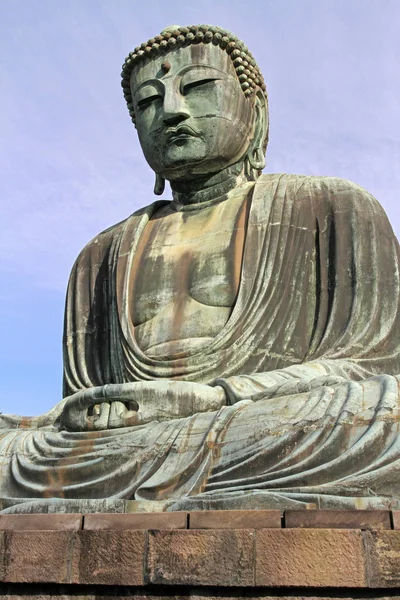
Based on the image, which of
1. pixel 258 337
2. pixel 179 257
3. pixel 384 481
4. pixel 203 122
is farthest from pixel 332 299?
pixel 384 481

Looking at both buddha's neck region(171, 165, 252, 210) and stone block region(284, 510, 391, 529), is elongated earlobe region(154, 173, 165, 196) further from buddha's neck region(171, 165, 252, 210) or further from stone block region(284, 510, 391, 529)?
stone block region(284, 510, 391, 529)

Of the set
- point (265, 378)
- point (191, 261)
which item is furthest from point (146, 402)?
point (191, 261)

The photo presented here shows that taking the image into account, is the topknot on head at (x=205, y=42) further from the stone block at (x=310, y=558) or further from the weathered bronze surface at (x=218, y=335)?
the stone block at (x=310, y=558)

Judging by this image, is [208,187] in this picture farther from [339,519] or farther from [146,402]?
[339,519]

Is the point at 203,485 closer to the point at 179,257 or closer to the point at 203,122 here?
the point at 179,257

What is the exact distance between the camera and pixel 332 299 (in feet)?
25.2

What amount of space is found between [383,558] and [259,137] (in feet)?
18.6

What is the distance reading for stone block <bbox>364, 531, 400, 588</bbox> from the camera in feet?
13.4

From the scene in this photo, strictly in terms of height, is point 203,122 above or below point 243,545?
above

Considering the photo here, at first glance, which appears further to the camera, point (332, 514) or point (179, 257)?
point (179, 257)

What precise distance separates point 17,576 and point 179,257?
4061mm

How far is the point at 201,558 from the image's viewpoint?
14.2 feet

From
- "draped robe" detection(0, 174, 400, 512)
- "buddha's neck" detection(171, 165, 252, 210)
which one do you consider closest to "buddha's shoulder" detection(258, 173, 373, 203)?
"draped robe" detection(0, 174, 400, 512)

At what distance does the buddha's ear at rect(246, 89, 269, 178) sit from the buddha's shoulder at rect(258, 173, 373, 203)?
45cm
